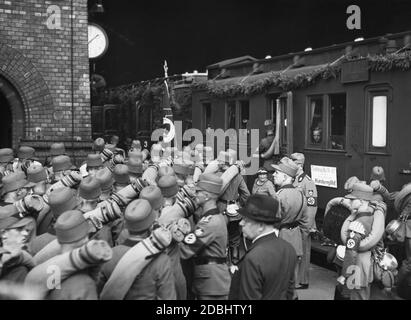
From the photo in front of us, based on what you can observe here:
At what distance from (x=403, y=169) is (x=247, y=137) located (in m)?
4.35

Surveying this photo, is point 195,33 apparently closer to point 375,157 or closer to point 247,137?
point 247,137

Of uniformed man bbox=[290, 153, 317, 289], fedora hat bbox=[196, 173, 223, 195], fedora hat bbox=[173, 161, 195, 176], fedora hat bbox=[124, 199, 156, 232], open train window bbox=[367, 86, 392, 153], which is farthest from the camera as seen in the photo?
open train window bbox=[367, 86, 392, 153]

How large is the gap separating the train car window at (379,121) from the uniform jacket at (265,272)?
5.29m

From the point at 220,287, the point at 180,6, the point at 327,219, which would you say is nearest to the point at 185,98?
the point at 180,6

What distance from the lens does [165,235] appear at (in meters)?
3.94

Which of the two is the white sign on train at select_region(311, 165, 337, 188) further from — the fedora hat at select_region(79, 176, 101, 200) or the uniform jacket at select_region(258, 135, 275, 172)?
the fedora hat at select_region(79, 176, 101, 200)

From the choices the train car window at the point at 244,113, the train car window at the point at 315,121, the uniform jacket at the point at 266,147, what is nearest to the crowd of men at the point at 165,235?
the train car window at the point at 315,121

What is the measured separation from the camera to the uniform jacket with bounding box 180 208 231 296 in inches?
200

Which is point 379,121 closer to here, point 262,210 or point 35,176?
point 35,176

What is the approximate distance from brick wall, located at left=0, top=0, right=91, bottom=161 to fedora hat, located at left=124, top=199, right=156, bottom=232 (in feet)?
23.7

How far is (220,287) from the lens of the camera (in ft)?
17.2

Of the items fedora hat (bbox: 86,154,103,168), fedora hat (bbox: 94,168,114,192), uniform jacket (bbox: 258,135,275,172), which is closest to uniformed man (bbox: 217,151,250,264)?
fedora hat (bbox: 86,154,103,168)

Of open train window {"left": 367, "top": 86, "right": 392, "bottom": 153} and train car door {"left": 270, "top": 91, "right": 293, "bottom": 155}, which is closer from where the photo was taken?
open train window {"left": 367, "top": 86, "right": 392, "bottom": 153}

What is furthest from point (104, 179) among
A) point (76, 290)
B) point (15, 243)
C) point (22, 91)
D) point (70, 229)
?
point (22, 91)
